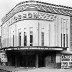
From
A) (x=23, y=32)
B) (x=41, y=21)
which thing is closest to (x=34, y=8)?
(x=41, y=21)

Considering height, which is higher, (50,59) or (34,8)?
(34,8)

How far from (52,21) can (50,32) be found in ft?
7.19

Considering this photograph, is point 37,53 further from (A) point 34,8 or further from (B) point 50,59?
(A) point 34,8

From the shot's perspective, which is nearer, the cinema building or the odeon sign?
the cinema building

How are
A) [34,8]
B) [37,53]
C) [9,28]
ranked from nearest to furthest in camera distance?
[37,53] < [34,8] < [9,28]

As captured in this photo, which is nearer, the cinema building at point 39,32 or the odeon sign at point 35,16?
the cinema building at point 39,32

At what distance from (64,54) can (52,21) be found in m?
7.10

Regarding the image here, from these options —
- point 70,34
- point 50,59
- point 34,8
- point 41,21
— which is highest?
point 34,8

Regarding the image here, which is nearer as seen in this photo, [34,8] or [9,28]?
[34,8]

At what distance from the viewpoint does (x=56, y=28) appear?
36500 millimetres

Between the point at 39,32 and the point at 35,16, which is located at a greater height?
the point at 35,16

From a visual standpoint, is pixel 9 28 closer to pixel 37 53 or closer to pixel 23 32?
pixel 23 32

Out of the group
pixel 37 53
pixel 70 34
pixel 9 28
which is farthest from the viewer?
pixel 9 28

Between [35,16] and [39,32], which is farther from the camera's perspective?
[39,32]
